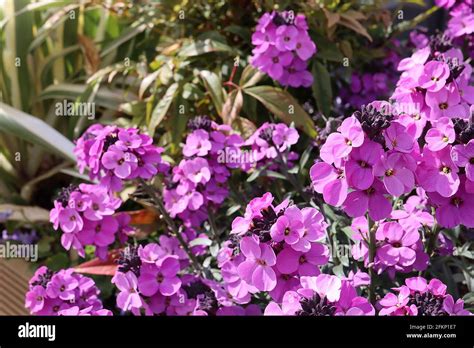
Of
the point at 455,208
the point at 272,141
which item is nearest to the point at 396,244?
the point at 455,208

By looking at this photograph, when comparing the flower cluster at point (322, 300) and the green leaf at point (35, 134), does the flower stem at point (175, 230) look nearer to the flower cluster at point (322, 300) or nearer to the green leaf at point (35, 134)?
the flower cluster at point (322, 300)

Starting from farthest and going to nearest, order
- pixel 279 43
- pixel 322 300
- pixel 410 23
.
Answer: pixel 410 23 < pixel 279 43 < pixel 322 300

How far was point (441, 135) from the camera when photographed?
1.17 metres

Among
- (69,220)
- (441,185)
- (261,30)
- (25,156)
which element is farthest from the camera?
(25,156)

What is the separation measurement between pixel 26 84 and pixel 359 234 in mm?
1713

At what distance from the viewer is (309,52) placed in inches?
71.9

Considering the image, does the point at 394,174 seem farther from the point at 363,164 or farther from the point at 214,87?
the point at 214,87

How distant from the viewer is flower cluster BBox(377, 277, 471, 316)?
1.15 meters

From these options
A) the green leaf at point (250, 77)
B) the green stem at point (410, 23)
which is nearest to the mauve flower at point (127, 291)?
the green leaf at point (250, 77)

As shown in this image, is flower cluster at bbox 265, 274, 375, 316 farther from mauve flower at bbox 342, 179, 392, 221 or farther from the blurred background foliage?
the blurred background foliage

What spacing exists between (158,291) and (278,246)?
34cm

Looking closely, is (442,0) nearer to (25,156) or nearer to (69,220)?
(69,220)

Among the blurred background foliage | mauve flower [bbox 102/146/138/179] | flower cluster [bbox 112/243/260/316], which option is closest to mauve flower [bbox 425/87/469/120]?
the blurred background foliage
